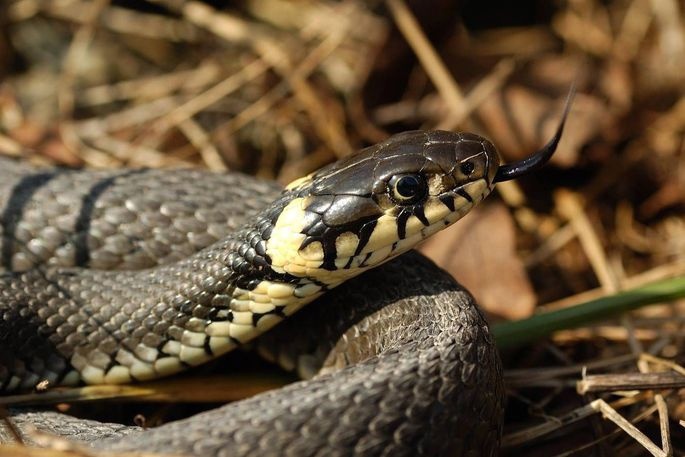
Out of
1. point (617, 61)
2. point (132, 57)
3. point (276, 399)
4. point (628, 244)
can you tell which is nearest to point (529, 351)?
point (628, 244)

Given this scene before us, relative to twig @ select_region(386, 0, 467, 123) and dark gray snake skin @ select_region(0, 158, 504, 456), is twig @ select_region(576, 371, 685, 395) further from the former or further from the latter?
twig @ select_region(386, 0, 467, 123)

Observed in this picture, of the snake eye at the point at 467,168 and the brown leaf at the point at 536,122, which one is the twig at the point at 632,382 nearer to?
the snake eye at the point at 467,168

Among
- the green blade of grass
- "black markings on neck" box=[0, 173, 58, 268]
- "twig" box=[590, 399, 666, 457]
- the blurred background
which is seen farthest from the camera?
the blurred background

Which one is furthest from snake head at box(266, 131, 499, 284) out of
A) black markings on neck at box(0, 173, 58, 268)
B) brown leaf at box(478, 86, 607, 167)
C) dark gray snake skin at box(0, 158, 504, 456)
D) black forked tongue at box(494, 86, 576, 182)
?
brown leaf at box(478, 86, 607, 167)

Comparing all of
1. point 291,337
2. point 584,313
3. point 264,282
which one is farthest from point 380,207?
point 584,313

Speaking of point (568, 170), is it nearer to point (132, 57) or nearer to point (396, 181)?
point (396, 181)

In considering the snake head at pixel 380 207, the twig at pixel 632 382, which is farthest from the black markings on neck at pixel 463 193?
the twig at pixel 632 382
